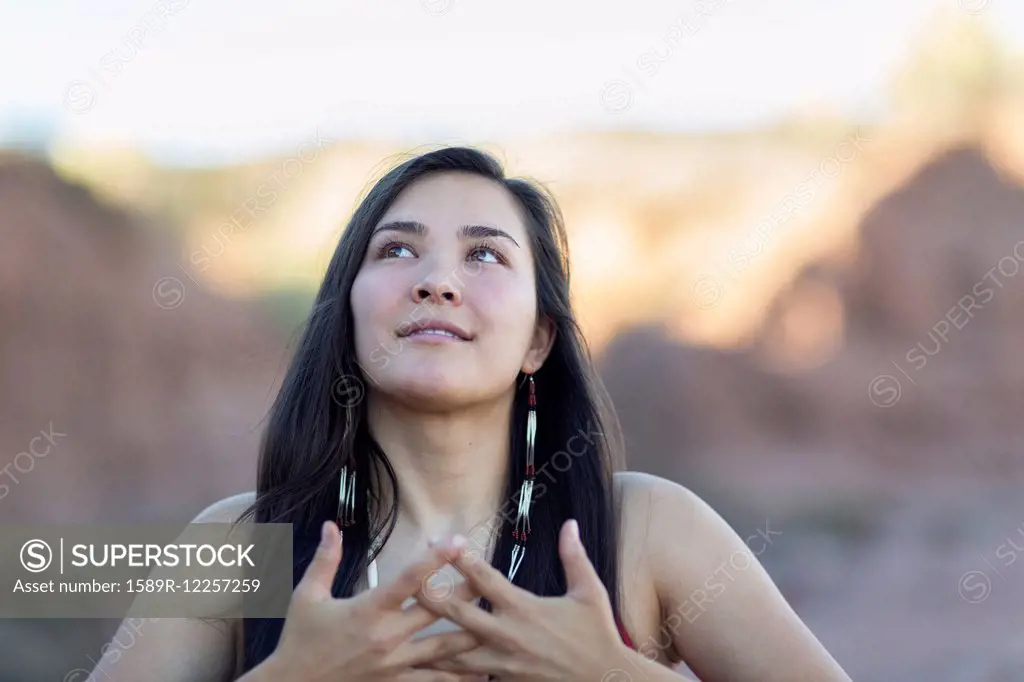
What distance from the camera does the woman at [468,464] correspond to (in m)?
1.87

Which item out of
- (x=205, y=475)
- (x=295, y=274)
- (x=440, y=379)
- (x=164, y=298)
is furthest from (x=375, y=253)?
(x=164, y=298)

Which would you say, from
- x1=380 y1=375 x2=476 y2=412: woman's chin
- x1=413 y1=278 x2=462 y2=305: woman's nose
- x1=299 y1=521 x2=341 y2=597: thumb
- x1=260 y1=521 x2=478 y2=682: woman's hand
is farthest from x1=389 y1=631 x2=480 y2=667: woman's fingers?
x1=413 y1=278 x2=462 y2=305: woman's nose

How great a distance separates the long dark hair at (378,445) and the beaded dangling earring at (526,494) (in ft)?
0.04

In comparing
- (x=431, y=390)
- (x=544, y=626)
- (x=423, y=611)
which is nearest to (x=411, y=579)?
(x=423, y=611)

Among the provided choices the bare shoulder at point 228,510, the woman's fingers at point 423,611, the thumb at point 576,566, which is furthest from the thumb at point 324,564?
the bare shoulder at point 228,510

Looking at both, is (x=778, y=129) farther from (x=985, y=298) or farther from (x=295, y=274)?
(x=295, y=274)

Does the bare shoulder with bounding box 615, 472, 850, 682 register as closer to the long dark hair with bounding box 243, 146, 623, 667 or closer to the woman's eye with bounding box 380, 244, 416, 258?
the long dark hair with bounding box 243, 146, 623, 667

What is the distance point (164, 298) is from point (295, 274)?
164 cm

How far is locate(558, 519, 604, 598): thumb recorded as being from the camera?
1.58 meters

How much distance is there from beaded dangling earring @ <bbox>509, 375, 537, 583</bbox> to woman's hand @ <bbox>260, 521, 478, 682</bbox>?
0.40m

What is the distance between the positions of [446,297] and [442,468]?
1.13ft

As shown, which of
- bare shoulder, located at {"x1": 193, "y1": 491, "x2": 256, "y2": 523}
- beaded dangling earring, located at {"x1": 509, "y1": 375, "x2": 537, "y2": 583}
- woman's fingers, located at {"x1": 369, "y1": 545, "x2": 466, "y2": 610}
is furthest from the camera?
bare shoulder, located at {"x1": 193, "y1": 491, "x2": 256, "y2": 523}

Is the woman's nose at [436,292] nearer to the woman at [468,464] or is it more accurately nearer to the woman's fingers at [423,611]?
the woman at [468,464]

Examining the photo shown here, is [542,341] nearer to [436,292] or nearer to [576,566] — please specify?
[436,292]
